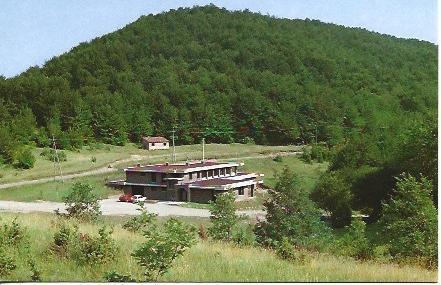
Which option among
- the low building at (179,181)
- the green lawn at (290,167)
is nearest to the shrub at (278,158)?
the green lawn at (290,167)

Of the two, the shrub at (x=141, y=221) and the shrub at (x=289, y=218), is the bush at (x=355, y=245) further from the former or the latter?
the shrub at (x=141, y=221)

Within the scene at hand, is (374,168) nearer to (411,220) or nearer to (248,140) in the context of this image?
(411,220)

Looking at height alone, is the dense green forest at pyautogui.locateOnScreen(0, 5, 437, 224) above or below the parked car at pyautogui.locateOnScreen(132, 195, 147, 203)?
above

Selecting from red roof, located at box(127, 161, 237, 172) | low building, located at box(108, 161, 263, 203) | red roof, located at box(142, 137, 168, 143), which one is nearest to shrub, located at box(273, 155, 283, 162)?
low building, located at box(108, 161, 263, 203)

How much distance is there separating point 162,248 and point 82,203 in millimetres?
1365

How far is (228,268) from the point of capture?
4754 mm

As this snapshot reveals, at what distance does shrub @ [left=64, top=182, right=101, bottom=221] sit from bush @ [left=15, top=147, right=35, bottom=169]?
431 mm

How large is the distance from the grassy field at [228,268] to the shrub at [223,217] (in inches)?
19.2

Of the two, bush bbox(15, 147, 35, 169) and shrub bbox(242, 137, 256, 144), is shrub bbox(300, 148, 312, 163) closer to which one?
shrub bbox(242, 137, 256, 144)

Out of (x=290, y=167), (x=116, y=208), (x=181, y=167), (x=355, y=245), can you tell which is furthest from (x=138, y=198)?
(x=355, y=245)

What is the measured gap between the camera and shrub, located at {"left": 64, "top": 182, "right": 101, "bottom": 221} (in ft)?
17.9

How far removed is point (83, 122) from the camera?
5293 mm

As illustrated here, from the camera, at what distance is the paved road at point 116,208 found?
5.28 metres

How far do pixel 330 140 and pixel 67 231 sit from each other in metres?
2.17
